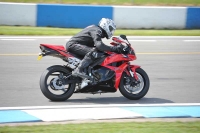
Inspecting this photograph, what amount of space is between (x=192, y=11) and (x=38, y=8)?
612 cm

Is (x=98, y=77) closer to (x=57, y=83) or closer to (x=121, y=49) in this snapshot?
(x=121, y=49)

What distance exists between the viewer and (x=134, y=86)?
9.77m

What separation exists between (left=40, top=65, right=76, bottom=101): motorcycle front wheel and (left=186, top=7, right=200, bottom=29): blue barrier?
12.3 meters

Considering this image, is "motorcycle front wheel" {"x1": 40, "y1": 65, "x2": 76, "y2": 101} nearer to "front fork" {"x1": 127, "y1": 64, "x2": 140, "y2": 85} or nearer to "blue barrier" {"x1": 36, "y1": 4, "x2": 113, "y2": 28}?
"front fork" {"x1": 127, "y1": 64, "x2": 140, "y2": 85}

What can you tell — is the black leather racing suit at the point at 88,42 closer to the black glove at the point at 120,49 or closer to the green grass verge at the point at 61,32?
the black glove at the point at 120,49

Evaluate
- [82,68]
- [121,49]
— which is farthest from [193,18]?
[82,68]

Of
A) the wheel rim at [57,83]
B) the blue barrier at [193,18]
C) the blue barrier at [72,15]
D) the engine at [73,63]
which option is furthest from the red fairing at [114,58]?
the blue barrier at [193,18]

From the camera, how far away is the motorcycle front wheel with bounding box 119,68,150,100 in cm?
971

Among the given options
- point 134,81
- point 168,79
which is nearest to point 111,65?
point 134,81

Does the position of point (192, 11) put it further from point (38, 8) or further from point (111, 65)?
point (111, 65)

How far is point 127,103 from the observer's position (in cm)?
958

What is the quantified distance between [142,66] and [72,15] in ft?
24.2

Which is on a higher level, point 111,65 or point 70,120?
point 111,65

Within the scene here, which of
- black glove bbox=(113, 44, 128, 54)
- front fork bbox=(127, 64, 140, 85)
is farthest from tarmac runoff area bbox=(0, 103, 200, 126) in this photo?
black glove bbox=(113, 44, 128, 54)
